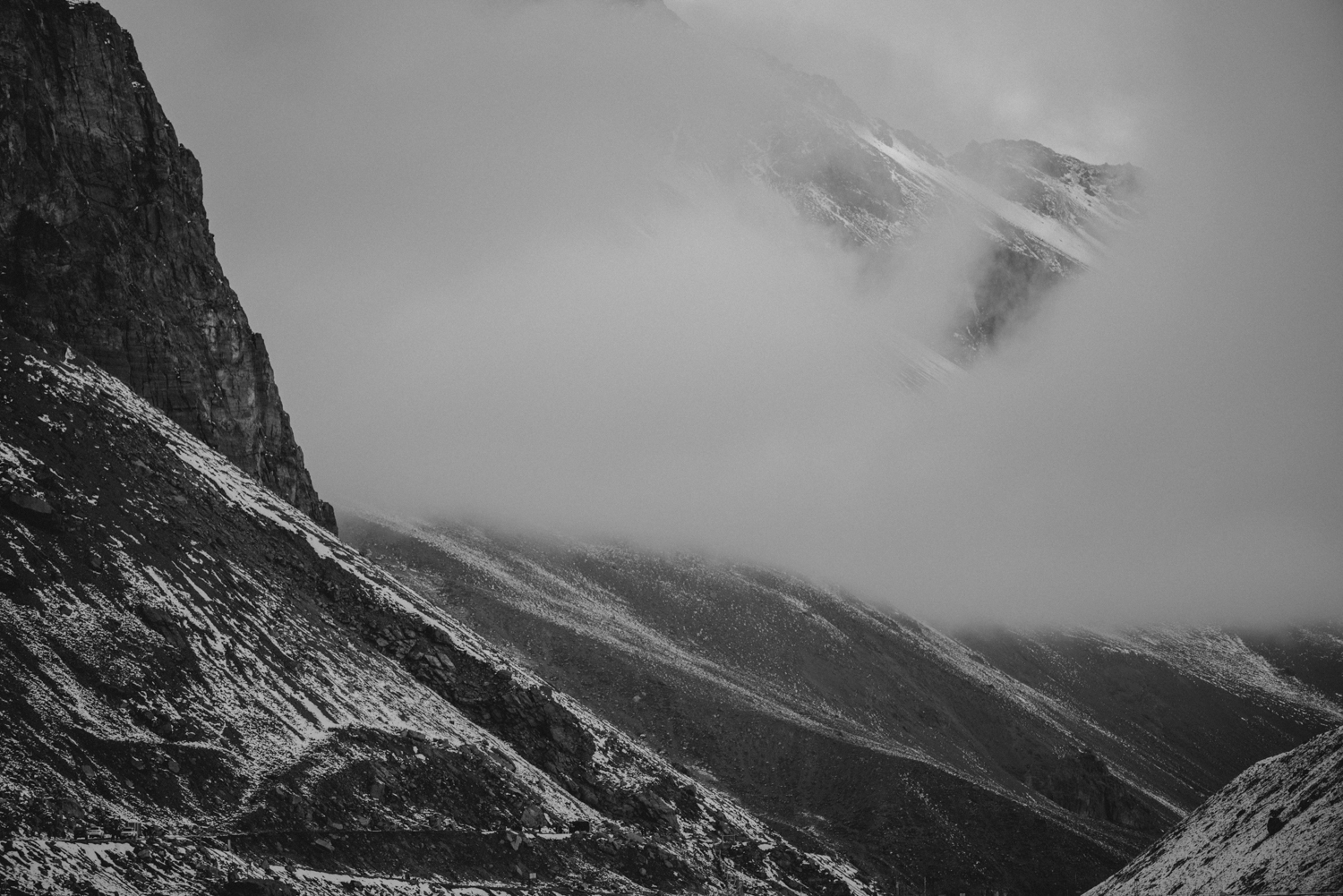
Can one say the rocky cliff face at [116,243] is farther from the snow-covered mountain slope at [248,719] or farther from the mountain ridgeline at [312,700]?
the snow-covered mountain slope at [248,719]

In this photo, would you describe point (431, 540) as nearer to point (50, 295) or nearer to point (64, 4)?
point (50, 295)

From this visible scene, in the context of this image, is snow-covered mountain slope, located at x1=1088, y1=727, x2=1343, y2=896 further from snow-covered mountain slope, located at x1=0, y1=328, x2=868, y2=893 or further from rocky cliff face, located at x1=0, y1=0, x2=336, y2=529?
rocky cliff face, located at x1=0, y1=0, x2=336, y2=529

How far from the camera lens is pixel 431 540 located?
117875 mm

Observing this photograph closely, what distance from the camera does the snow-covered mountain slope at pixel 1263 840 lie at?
39031 millimetres

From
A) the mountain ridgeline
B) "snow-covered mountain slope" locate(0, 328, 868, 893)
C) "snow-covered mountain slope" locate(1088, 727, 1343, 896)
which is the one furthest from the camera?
Answer: the mountain ridgeline

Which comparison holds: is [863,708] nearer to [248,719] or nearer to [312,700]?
[312,700]

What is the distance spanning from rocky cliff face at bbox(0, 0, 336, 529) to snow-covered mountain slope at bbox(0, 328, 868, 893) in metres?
5.48

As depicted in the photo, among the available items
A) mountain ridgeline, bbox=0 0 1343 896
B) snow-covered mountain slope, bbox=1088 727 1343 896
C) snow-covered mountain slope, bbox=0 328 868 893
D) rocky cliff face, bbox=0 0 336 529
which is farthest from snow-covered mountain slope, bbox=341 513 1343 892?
rocky cliff face, bbox=0 0 336 529

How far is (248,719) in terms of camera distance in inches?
1950

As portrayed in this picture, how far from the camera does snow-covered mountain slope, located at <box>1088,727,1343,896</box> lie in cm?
3903

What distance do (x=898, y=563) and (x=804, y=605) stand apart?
6925cm

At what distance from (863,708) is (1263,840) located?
6945 cm

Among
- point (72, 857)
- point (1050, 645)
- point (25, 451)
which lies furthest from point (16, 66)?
point (1050, 645)

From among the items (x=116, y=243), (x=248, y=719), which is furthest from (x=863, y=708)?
(x=116, y=243)
